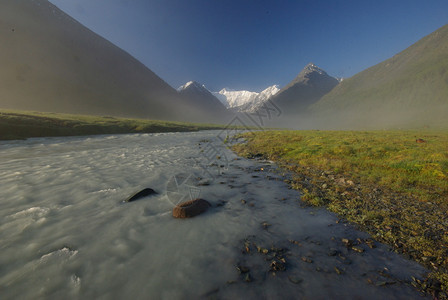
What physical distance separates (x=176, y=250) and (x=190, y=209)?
8.28 feet

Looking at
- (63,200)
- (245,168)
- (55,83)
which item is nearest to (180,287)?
(63,200)

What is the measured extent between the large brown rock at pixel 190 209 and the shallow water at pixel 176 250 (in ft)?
1.18

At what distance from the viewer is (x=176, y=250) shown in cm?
630

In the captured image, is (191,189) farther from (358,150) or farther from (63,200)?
(358,150)

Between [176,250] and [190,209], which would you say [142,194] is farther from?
[176,250]

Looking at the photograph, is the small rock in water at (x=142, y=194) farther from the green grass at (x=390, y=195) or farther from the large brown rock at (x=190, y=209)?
the green grass at (x=390, y=195)

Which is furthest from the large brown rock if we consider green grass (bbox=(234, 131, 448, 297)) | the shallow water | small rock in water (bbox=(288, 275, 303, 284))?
green grass (bbox=(234, 131, 448, 297))

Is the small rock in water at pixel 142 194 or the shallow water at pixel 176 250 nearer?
the shallow water at pixel 176 250

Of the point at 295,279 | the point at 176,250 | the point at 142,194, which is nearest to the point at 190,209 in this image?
the point at 176,250

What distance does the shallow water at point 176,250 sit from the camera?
482 centimetres

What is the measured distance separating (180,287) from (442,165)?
1838 centimetres

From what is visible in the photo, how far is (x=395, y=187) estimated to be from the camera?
11156 mm

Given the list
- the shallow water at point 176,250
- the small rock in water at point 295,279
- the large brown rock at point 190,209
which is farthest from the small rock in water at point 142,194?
the small rock in water at point 295,279

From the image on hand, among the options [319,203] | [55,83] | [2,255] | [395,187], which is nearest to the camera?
[2,255]
